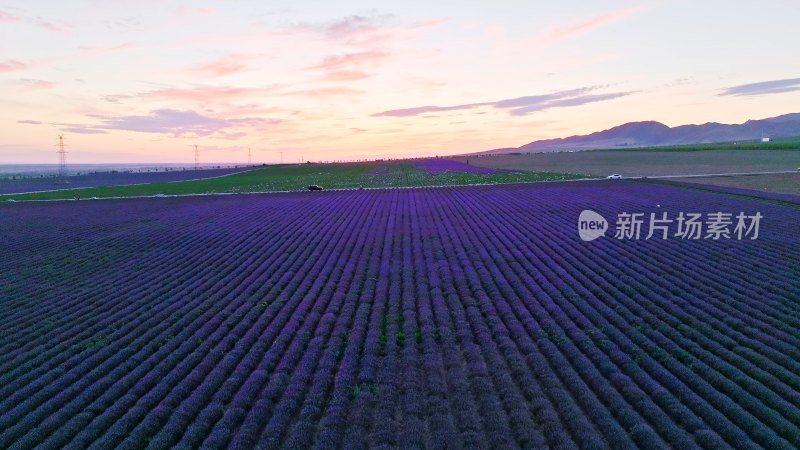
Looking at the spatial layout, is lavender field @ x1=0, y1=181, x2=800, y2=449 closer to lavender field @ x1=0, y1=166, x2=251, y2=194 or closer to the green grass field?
the green grass field

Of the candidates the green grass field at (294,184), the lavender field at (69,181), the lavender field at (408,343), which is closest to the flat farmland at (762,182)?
the green grass field at (294,184)

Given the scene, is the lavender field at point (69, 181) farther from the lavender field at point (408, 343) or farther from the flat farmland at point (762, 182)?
the flat farmland at point (762, 182)

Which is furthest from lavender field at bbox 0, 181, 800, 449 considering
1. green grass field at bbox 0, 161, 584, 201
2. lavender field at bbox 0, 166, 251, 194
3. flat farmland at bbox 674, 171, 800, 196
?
lavender field at bbox 0, 166, 251, 194

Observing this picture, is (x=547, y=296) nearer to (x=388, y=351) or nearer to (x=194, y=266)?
(x=388, y=351)

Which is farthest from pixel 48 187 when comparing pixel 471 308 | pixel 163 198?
pixel 471 308

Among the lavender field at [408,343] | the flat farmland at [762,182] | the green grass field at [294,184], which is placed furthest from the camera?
the green grass field at [294,184]

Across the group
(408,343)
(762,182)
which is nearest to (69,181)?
(408,343)

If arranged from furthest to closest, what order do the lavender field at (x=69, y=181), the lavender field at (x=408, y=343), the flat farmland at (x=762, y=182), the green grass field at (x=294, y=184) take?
the lavender field at (x=69, y=181), the green grass field at (x=294, y=184), the flat farmland at (x=762, y=182), the lavender field at (x=408, y=343)

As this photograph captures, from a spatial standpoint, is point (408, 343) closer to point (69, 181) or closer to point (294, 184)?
point (294, 184)
